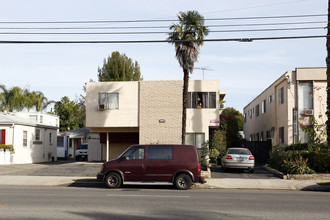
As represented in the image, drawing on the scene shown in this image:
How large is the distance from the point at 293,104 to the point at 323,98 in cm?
202

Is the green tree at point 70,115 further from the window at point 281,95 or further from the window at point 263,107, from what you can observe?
the window at point 281,95

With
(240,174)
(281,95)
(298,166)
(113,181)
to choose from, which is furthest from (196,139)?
(113,181)

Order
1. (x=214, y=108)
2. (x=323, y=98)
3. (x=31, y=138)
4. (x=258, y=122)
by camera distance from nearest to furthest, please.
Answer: (x=323, y=98) < (x=214, y=108) < (x=31, y=138) < (x=258, y=122)

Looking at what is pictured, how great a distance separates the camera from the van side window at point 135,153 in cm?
1708

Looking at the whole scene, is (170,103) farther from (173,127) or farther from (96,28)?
(96,28)

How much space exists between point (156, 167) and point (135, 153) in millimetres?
1063

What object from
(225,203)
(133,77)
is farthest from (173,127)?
(133,77)

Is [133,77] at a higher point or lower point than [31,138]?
higher

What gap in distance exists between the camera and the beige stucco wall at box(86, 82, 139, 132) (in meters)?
31.2

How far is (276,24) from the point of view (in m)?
20.1

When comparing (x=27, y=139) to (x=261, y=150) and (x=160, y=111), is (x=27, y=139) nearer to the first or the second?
(x=160, y=111)

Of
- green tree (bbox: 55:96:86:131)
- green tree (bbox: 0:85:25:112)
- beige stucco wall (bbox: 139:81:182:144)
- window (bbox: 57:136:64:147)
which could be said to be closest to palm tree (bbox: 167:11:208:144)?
beige stucco wall (bbox: 139:81:182:144)

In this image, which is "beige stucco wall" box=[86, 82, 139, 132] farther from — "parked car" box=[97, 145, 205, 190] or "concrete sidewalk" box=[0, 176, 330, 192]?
"parked car" box=[97, 145, 205, 190]

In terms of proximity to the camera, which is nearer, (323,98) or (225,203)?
(225,203)
